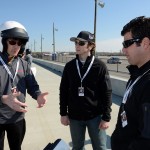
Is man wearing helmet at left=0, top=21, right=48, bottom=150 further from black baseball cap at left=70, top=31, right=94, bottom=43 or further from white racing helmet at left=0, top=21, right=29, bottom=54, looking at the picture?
black baseball cap at left=70, top=31, right=94, bottom=43

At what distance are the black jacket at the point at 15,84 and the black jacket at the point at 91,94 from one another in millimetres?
514

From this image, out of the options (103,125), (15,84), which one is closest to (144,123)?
(15,84)

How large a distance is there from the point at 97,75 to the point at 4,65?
112 centimetres

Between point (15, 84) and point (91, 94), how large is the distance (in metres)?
0.95

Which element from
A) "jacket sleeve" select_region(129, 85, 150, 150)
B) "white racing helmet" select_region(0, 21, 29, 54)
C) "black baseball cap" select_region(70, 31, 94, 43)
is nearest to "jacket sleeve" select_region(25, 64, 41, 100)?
"white racing helmet" select_region(0, 21, 29, 54)

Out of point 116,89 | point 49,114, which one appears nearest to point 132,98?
point 49,114

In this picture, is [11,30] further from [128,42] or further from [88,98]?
[128,42]

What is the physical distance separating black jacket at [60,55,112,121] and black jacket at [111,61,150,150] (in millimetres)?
1330

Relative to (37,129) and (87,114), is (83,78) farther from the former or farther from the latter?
(37,129)

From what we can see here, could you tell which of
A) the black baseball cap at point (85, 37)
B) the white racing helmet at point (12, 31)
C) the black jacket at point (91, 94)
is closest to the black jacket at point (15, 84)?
the white racing helmet at point (12, 31)

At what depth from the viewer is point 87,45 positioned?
3549 mm

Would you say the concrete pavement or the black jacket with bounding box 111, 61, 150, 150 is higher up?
the black jacket with bounding box 111, 61, 150, 150

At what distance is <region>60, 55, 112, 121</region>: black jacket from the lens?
3.38 meters

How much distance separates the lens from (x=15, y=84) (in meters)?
2.95
